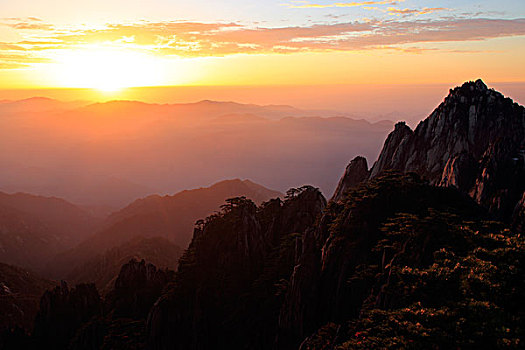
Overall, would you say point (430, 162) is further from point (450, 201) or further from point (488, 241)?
point (488, 241)

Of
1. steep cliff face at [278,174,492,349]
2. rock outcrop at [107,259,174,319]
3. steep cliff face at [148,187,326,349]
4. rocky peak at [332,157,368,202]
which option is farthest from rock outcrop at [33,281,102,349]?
rocky peak at [332,157,368,202]

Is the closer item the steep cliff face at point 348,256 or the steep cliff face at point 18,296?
the steep cliff face at point 348,256

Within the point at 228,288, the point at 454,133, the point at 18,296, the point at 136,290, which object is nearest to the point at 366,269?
the point at 228,288

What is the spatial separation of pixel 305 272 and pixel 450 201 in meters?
16.9

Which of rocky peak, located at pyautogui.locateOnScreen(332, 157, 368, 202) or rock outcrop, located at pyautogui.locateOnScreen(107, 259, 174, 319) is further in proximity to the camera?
rocky peak, located at pyautogui.locateOnScreen(332, 157, 368, 202)

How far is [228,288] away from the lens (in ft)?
156

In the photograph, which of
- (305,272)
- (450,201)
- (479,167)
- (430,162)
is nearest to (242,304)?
(305,272)

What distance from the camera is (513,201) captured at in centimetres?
Answer: 4859

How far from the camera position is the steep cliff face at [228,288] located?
43.2 meters

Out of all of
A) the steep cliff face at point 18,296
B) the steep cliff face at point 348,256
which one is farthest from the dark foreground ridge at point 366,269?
the steep cliff face at point 18,296

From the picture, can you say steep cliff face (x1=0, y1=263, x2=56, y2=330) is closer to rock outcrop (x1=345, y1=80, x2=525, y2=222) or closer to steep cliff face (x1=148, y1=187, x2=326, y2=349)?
steep cliff face (x1=148, y1=187, x2=326, y2=349)

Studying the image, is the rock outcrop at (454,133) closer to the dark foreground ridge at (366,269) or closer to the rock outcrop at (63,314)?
the dark foreground ridge at (366,269)

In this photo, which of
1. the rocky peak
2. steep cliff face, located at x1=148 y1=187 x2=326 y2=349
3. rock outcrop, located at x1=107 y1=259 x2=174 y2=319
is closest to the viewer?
steep cliff face, located at x1=148 y1=187 x2=326 y2=349

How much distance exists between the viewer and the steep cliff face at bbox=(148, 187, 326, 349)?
142ft
